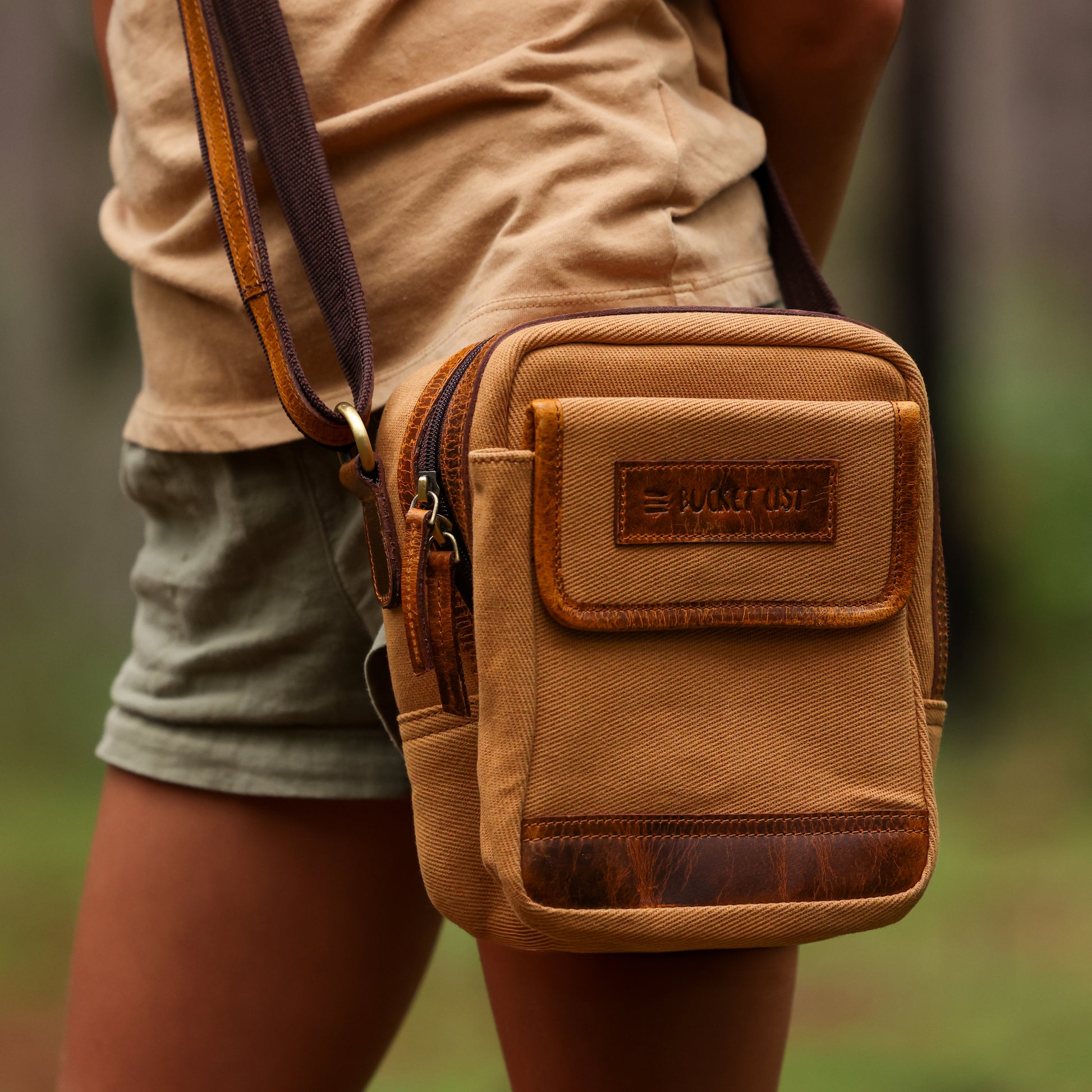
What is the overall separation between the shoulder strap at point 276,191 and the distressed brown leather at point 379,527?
2 centimetres

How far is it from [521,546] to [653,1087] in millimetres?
315

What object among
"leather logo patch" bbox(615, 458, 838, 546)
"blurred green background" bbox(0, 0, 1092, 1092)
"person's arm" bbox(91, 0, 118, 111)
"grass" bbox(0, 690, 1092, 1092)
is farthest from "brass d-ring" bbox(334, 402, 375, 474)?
"blurred green background" bbox(0, 0, 1092, 1092)

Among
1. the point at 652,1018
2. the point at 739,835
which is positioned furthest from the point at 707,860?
A: the point at 652,1018

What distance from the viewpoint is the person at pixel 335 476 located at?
66cm

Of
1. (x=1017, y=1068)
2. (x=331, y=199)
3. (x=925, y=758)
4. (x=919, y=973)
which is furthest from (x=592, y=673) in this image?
(x=919, y=973)

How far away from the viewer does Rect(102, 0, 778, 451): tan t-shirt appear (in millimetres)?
647

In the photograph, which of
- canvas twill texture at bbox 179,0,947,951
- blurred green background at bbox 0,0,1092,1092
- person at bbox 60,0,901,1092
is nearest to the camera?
canvas twill texture at bbox 179,0,947,951

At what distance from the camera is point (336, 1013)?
2.63ft

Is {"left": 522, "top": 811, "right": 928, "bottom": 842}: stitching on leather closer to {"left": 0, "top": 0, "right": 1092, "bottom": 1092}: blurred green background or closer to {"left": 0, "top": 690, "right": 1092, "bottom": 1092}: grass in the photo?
{"left": 0, "top": 690, "right": 1092, "bottom": 1092}: grass

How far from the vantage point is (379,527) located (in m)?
0.63

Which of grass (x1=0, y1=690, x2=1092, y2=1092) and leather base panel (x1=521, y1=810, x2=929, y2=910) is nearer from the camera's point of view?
leather base panel (x1=521, y1=810, x2=929, y2=910)

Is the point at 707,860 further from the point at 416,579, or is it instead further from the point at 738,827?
the point at 416,579

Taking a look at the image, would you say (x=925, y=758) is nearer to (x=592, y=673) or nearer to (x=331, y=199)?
(x=592, y=673)

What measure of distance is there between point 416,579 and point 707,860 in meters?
0.18
